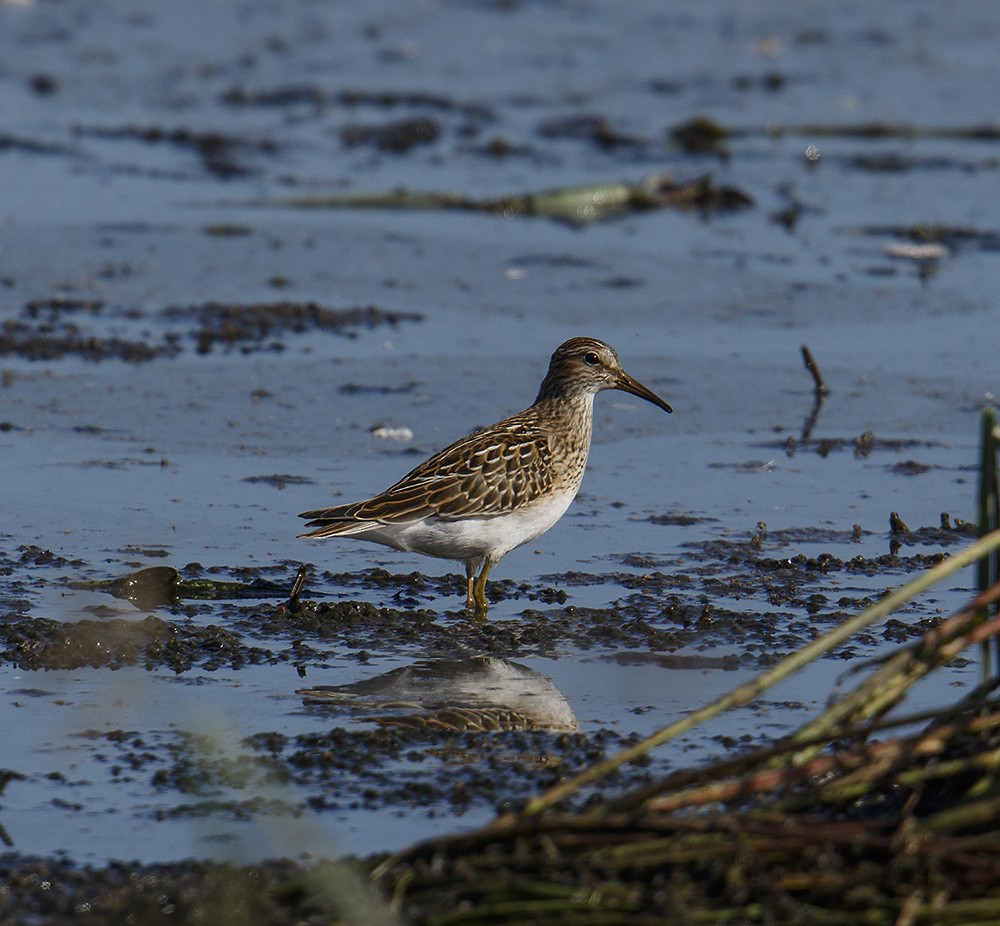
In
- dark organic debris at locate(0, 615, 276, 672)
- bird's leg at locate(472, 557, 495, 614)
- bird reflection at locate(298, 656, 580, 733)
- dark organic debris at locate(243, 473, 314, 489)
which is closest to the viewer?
bird reflection at locate(298, 656, 580, 733)

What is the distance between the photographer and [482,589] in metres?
6.68

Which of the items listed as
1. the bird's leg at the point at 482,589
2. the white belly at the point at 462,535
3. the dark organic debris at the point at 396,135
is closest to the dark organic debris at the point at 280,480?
the white belly at the point at 462,535

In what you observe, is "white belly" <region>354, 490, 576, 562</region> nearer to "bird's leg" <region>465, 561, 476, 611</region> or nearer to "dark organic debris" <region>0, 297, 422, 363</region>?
"bird's leg" <region>465, 561, 476, 611</region>

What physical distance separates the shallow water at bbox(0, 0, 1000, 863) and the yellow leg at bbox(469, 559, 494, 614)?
126 mm

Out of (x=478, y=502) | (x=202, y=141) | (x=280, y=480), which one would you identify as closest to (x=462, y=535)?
(x=478, y=502)

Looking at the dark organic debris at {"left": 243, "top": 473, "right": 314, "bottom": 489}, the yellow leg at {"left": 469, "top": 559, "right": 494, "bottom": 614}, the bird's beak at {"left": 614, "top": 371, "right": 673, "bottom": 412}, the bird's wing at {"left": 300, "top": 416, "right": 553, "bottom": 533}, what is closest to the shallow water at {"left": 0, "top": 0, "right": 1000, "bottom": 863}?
the dark organic debris at {"left": 243, "top": 473, "right": 314, "bottom": 489}

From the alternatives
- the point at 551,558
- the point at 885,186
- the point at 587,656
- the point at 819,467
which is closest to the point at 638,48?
the point at 885,186

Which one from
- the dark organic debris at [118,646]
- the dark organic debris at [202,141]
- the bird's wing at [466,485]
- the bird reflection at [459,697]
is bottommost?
the bird reflection at [459,697]

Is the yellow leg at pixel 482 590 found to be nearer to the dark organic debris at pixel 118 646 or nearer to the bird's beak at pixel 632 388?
the dark organic debris at pixel 118 646

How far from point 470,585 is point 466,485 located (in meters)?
0.38

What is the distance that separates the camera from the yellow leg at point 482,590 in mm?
6668

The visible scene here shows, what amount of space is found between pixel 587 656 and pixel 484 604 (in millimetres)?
602

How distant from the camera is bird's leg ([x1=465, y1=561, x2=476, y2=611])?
674 cm

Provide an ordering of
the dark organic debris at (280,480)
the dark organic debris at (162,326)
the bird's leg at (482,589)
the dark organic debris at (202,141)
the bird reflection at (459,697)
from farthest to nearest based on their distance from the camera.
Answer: the dark organic debris at (202,141) < the dark organic debris at (162,326) < the dark organic debris at (280,480) < the bird's leg at (482,589) < the bird reflection at (459,697)
